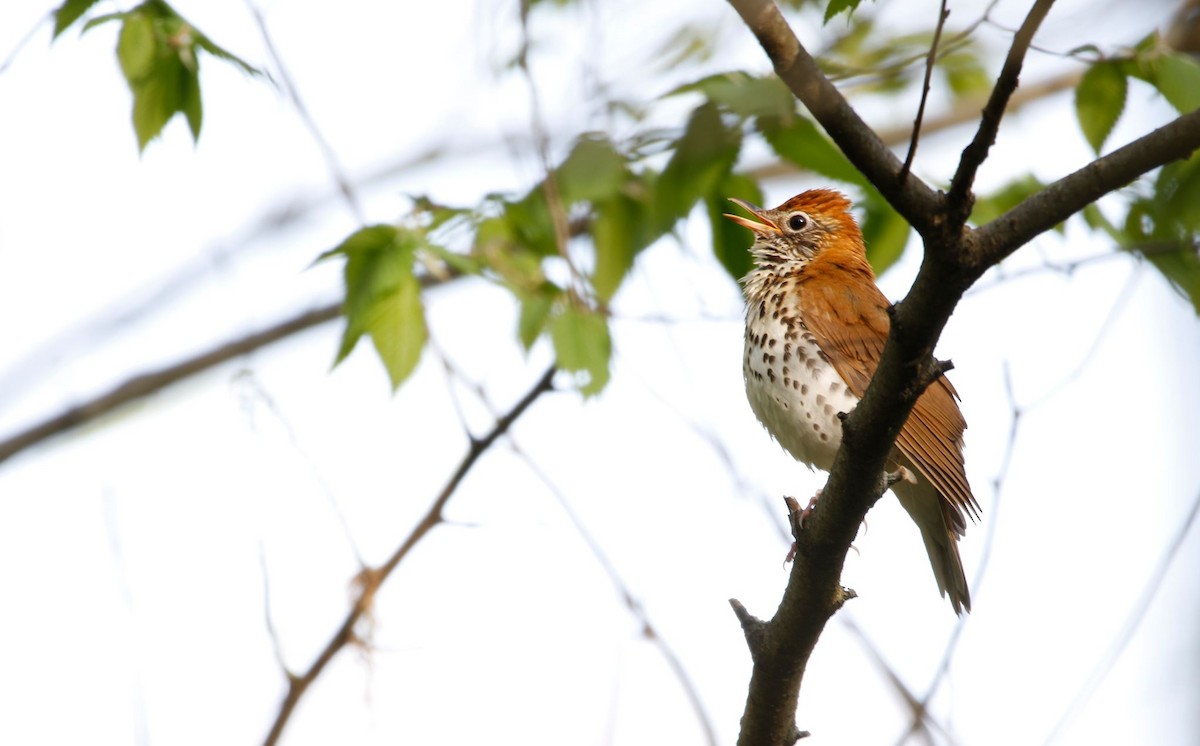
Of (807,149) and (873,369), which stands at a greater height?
(807,149)

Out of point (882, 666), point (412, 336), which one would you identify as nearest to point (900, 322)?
point (882, 666)

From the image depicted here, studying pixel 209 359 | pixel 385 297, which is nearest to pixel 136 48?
pixel 385 297

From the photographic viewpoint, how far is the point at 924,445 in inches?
197

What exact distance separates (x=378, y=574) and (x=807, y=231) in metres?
2.77

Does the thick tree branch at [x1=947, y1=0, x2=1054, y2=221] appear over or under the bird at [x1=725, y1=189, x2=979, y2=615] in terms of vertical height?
under

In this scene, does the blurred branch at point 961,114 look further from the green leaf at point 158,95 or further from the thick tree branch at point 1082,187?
the thick tree branch at point 1082,187

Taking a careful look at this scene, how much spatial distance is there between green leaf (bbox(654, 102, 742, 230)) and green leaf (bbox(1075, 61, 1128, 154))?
1291 millimetres

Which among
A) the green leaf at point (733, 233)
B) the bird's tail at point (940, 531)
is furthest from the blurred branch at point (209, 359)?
the bird's tail at point (940, 531)

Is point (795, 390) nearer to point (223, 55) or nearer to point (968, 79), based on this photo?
point (223, 55)

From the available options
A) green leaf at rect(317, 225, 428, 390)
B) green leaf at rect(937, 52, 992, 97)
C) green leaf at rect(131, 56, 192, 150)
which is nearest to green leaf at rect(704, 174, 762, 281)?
green leaf at rect(317, 225, 428, 390)

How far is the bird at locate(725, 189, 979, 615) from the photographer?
16.5 feet

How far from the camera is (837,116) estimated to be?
9.98 feet

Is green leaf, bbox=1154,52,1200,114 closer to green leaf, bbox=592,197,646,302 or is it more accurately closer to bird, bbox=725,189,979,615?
bird, bbox=725,189,979,615

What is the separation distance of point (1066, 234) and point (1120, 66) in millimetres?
1562
